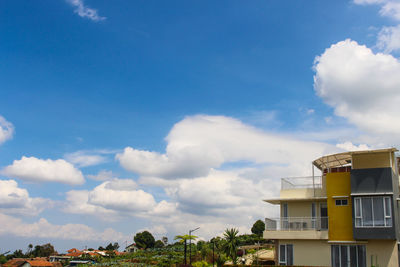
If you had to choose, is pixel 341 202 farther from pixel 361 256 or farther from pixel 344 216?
pixel 361 256

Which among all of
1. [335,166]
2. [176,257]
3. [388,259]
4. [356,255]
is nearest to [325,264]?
[356,255]

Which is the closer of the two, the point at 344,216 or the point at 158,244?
the point at 344,216

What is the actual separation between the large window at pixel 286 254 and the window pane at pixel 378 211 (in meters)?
6.16

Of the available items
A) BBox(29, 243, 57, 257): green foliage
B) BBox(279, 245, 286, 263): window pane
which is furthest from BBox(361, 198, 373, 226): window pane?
BBox(29, 243, 57, 257): green foliage

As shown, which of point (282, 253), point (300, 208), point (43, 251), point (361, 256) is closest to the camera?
point (361, 256)

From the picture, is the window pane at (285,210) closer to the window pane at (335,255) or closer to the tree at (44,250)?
the window pane at (335,255)

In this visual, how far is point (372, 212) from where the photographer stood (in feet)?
81.6

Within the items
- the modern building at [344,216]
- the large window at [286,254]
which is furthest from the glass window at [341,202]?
the large window at [286,254]

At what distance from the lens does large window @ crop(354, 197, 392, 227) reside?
24.4 metres

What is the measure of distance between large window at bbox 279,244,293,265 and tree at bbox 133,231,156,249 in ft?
221

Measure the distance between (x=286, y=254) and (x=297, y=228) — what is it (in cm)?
199

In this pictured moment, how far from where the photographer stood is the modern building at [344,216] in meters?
24.7

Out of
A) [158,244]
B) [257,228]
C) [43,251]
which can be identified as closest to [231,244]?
[257,228]

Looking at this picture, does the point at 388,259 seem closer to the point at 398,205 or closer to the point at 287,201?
the point at 398,205
